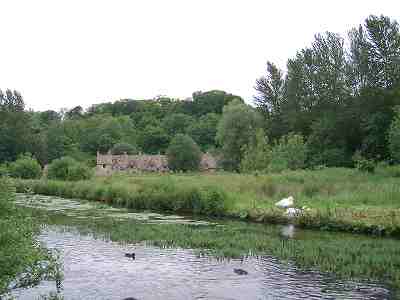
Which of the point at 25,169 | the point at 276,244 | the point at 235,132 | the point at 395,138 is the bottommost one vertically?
the point at 276,244

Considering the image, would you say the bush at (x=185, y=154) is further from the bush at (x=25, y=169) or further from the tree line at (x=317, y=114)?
the bush at (x=25, y=169)

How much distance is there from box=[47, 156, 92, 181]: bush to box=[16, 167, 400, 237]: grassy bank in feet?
47.7

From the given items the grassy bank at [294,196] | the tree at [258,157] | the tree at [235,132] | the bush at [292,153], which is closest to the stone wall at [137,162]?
the tree at [235,132]

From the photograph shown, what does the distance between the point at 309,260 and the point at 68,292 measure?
826cm

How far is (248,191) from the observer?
38406 mm

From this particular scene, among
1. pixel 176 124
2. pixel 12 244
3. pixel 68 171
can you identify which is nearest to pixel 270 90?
pixel 68 171

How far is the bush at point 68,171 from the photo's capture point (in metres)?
62.5

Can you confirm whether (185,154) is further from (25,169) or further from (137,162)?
(25,169)

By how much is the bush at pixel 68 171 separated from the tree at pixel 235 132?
2365 centimetres

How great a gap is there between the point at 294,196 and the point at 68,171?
1374 inches

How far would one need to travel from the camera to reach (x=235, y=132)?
8106cm

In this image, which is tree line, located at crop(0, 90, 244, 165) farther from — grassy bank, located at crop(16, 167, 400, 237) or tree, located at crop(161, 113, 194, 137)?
grassy bank, located at crop(16, 167, 400, 237)

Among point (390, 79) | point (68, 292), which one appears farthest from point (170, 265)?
point (390, 79)

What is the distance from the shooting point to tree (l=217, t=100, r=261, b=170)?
80.4 meters
